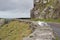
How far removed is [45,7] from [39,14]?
395cm

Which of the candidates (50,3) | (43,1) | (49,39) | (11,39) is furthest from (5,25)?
(43,1)

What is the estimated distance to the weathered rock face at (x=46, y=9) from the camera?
2835 inches

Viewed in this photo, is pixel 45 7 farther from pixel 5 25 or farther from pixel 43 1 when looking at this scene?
pixel 5 25

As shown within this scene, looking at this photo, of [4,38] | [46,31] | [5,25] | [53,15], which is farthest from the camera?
[53,15]

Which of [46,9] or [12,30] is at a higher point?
[12,30]

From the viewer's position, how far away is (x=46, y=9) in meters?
77.2

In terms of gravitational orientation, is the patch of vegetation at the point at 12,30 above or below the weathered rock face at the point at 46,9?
above

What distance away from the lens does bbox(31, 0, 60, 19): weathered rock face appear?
72000 millimetres

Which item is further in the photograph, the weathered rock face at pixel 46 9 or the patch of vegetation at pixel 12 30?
the weathered rock face at pixel 46 9

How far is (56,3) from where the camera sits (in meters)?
74.4

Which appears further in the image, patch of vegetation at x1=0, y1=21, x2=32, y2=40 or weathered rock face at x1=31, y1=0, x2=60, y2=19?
weathered rock face at x1=31, y1=0, x2=60, y2=19

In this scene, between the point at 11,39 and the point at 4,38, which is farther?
the point at 4,38

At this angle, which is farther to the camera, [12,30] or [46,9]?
[46,9]

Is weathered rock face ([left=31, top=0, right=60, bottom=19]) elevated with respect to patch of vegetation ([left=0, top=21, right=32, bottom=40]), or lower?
lower
